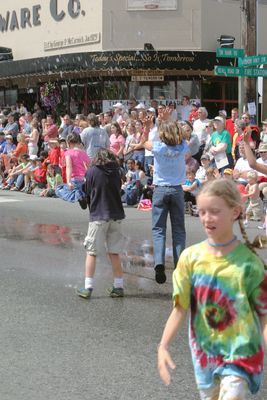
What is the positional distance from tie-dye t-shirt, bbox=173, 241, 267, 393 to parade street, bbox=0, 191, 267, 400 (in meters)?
1.45

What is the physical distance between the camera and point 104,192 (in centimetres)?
764

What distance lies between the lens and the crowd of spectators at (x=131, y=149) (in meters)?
14.4

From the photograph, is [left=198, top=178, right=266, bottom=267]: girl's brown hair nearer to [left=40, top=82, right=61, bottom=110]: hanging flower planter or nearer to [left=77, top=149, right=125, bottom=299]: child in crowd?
[left=77, top=149, right=125, bottom=299]: child in crowd

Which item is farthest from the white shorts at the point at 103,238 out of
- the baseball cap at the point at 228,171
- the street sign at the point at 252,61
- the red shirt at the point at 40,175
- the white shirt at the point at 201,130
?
the red shirt at the point at 40,175

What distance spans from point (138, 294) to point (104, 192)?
1122 mm

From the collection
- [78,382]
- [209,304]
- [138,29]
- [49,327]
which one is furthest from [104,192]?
[138,29]

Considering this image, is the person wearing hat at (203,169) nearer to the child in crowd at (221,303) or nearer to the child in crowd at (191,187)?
the child in crowd at (191,187)

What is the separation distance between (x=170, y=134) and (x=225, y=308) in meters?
5.06

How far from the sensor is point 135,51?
913 inches

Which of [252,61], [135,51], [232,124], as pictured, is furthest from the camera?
[135,51]

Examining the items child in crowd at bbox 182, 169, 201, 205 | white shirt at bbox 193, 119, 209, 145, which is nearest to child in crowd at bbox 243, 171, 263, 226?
child in crowd at bbox 182, 169, 201, 205

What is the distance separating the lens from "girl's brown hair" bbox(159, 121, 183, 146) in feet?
27.0

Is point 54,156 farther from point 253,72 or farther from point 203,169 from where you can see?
point 253,72

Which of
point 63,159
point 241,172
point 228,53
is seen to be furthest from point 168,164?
point 63,159
